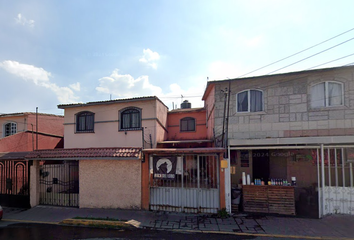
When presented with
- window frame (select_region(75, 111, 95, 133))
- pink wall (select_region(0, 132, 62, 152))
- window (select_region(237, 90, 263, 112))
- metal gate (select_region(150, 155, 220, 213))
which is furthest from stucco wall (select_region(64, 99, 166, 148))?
window (select_region(237, 90, 263, 112))

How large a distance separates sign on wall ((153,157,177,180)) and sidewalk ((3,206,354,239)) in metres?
1.62

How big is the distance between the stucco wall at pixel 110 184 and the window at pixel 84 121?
17.9 ft

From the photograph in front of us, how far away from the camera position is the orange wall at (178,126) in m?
15.5

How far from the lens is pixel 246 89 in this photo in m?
9.23

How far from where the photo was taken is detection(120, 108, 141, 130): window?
13129 mm

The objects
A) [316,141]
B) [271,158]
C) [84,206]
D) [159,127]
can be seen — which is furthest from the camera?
[159,127]

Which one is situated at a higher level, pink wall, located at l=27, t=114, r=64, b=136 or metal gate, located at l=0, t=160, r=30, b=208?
pink wall, located at l=27, t=114, r=64, b=136

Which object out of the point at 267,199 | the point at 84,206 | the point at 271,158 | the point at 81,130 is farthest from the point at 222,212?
the point at 81,130

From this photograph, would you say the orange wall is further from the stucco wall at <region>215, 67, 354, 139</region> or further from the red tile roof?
the red tile roof

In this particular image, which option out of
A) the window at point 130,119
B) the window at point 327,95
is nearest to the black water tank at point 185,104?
the window at point 130,119

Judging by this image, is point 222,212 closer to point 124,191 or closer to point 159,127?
point 124,191

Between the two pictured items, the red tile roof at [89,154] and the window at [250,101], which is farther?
the window at [250,101]

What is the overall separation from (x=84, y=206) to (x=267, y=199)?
8629 millimetres

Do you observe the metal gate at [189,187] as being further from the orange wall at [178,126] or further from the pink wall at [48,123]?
the pink wall at [48,123]
